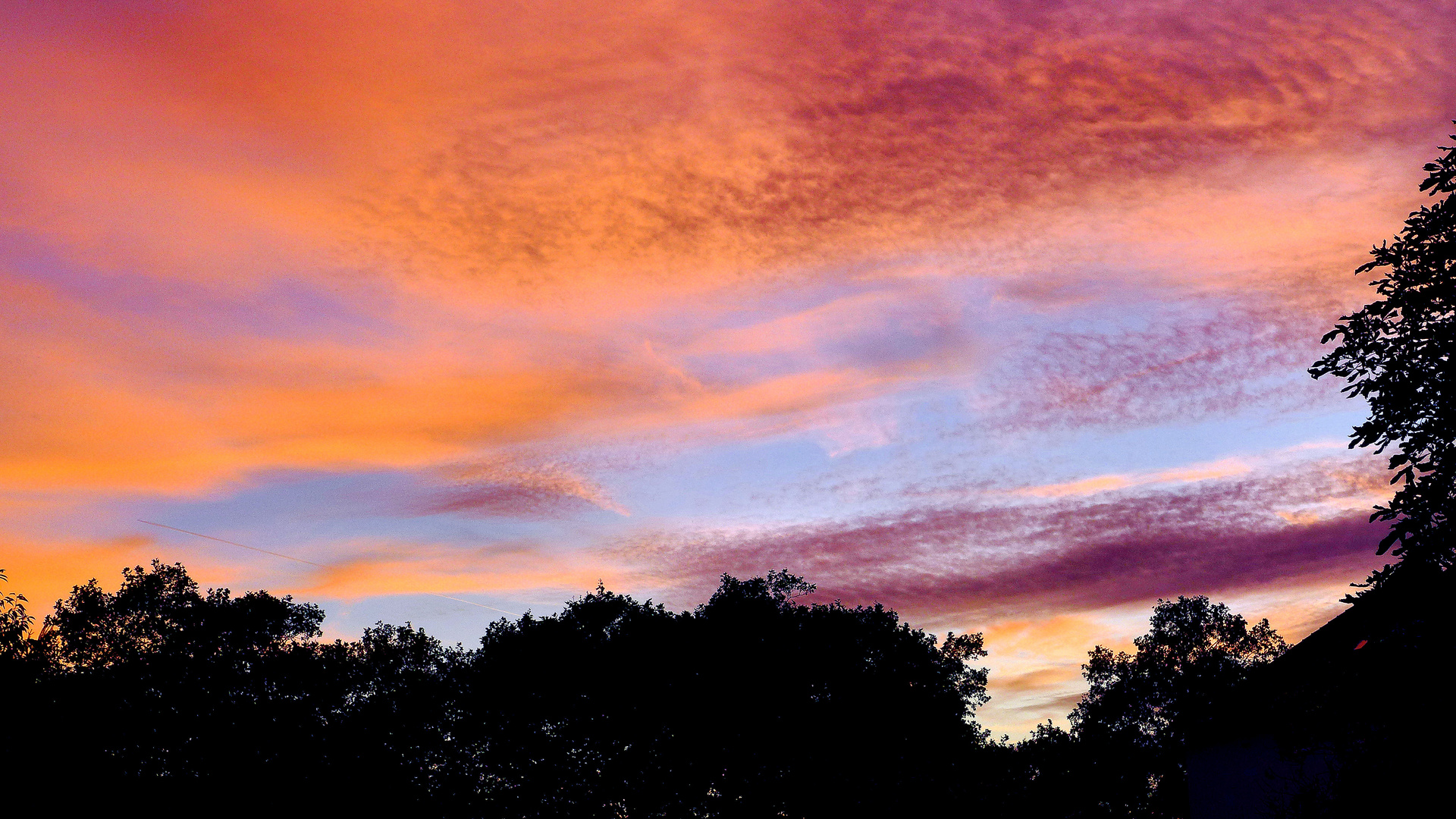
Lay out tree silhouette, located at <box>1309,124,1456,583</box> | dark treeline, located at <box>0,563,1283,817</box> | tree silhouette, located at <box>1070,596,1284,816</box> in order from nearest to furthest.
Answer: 1. tree silhouette, located at <box>1309,124,1456,583</box>
2. dark treeline, located at <box>0,563,1283,817</box>
3. tree silhouette, located at <box>1070,596,1284,816</box>

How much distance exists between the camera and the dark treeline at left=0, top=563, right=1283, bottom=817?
48.8 metres

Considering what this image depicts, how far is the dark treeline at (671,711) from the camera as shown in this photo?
48750 mm

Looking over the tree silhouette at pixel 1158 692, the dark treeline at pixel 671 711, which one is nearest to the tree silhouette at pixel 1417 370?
the dark treeline at pixel 671 711

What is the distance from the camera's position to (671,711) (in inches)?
2162

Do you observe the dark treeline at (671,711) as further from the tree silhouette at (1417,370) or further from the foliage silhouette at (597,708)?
the tree silhouette at (1417,370)

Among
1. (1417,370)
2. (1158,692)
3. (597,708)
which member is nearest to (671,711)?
(597,708)

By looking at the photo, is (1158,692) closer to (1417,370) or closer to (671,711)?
(671,711)

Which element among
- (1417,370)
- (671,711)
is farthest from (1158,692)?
(1417,370)

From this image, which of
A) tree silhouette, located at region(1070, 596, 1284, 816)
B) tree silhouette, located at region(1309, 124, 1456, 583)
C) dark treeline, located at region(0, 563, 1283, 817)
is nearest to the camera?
tree silhouette, located at region(1309, 124, 1456, 583)

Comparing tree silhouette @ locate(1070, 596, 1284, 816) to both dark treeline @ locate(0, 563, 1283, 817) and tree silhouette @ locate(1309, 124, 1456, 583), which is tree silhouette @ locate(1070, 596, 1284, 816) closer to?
dark treeline @ locate(0, 563, 1283, 817)

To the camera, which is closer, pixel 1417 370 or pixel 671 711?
pixel 1417 370

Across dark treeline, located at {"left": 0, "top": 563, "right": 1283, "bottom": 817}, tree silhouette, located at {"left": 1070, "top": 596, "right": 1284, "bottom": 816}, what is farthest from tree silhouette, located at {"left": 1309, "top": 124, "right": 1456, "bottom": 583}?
tree silhouette, located at {"left": 1070, "top": 596, "right": 1284, "bottom": 816}

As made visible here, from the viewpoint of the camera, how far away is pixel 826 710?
55000mm

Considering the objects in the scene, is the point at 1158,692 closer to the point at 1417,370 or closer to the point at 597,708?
the point at 597,708
